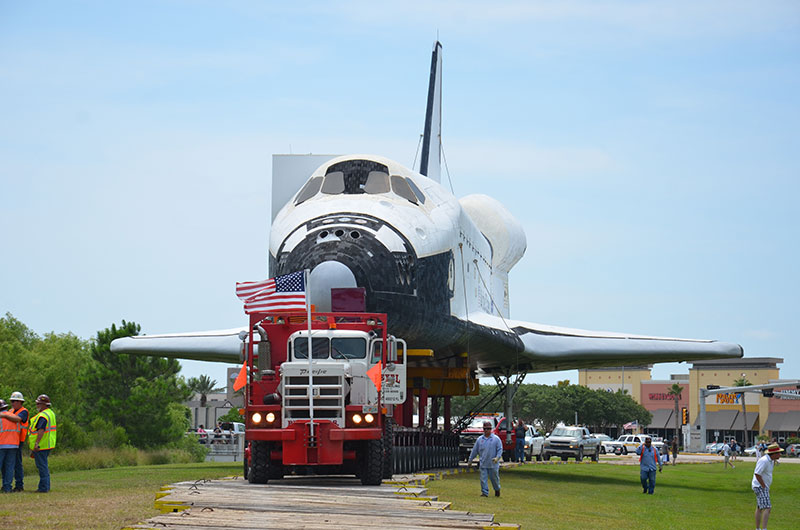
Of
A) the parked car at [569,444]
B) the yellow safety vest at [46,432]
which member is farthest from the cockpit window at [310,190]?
the parked car at [569,444]

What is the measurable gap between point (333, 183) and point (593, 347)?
6.21 meters

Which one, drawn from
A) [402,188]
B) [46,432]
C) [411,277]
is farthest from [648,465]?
[46,432]

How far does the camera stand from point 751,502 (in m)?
16.8

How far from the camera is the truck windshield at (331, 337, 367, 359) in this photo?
11.9 metres

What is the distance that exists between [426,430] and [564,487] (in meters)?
2.62

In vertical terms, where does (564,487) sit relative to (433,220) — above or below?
below

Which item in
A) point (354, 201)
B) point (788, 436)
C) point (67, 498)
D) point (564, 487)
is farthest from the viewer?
point (788, 436)

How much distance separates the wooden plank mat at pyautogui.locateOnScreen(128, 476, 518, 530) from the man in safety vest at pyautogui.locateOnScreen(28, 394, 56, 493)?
8.08 ft

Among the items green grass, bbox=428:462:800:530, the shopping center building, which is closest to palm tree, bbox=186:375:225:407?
the shopping center building

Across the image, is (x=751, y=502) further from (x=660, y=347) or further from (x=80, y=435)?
(x=80, y=435)

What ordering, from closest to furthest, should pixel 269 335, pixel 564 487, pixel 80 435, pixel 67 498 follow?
pixel 67 498 < pixel 269 335 < pixel 564 487 < pixel 80 435

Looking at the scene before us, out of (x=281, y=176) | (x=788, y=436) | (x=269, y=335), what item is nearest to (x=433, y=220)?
(x=269, y=335)

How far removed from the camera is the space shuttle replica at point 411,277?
44.6ft

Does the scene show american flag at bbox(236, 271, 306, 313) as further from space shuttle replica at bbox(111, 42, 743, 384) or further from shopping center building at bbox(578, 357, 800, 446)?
Answer: shopping center building at bbox(578, 357, 800, 446)
